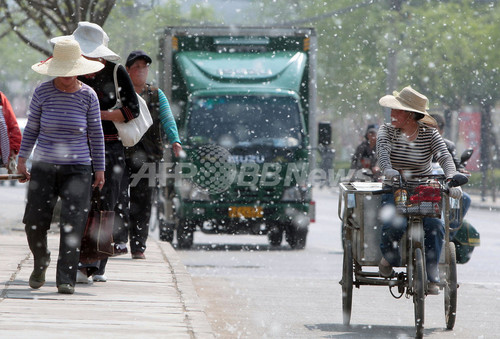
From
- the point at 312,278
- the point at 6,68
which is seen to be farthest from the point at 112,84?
the point at 6,68

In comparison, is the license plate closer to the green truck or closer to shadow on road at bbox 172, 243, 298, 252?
the green truck

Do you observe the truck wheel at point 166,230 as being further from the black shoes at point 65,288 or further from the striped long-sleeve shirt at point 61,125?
the striped long-sleeve shirt at point 61,125

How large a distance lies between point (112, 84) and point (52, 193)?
43.6 inches

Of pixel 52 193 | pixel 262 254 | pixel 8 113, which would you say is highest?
pixel 8 113

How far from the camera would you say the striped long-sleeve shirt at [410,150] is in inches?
320

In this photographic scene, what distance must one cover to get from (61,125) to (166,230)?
32.4ft

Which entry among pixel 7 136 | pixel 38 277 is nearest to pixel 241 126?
pixel 7 136

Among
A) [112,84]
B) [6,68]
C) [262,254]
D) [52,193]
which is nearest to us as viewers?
[52,193]

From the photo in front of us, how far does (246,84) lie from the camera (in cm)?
1658

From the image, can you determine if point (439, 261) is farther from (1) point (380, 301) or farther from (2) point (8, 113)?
(2) point (8, 113)

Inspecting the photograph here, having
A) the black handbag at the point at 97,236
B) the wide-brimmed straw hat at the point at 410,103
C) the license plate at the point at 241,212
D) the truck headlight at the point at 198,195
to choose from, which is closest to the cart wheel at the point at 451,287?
the wide-brimmed straw hat at the point at 410,103

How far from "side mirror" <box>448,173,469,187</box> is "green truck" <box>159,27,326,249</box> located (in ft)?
27.6

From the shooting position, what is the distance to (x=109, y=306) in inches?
289

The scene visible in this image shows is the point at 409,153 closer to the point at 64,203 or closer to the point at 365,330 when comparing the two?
the point at 365,330
